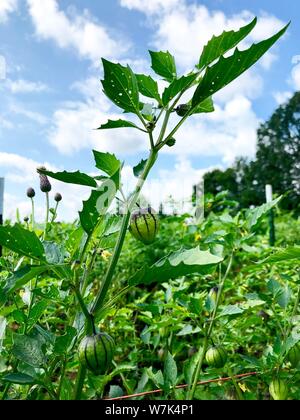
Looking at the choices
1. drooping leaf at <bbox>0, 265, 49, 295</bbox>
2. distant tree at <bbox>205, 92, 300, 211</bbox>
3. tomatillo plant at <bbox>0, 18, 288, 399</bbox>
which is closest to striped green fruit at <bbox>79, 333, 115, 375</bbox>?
tomatillo plant at <bbox>0, 18, 288, 399</bbox>

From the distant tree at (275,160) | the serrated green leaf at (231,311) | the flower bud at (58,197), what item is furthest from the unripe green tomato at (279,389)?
the distant tree at (275,160)

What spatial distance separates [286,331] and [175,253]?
0.51m

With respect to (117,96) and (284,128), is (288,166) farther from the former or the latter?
(117,96)

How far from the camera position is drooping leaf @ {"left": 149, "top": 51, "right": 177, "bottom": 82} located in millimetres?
608

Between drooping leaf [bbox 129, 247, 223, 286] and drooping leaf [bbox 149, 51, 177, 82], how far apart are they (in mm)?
252

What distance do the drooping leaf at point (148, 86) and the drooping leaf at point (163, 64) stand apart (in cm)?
3

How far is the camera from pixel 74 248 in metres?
0.60

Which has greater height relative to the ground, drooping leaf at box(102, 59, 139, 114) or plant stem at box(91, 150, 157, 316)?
drooping leaf at box(102, 59, 139, 114)

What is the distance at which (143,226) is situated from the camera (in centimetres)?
60

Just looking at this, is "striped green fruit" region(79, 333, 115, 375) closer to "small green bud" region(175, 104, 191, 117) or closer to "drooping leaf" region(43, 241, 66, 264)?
"drooping leaf" region(43, 241, 66, 264)

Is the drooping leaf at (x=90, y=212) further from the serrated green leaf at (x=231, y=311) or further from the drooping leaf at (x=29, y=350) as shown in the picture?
the serrated green leaf at (x=231, y=311)

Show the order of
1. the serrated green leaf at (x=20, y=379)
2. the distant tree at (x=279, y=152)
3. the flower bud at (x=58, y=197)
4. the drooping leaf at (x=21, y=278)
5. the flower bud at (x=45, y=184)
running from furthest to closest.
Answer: the distant tree at (x=279, y=152) → the flower bud at (x=58, y=197) → the flower bud at (x=45, y=184) → the serrated green leaf at (x=20, y=379) → the drooping leaf at (x=21, y=278)

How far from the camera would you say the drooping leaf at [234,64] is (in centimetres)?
49
